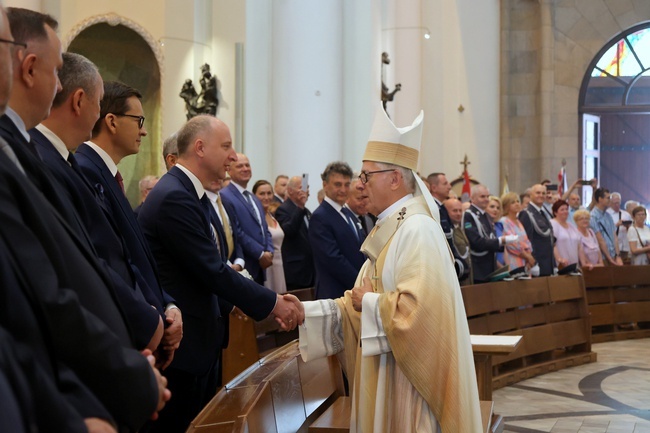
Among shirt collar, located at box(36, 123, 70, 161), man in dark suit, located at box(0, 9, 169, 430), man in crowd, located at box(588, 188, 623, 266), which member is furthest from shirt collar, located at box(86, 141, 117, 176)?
man in crowd, located at box(588, 188, 623, 266)

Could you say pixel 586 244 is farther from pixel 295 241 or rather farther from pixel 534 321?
pixel 295 241

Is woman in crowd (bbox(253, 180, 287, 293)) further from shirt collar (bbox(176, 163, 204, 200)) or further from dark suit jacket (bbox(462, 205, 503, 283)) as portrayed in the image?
shirt collar (bbox(176, 163, 204, 200))

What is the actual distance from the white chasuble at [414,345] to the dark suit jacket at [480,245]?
5.26 meters

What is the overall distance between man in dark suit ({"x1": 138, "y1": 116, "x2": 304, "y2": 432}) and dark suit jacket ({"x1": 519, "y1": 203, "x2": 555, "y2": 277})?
23.7 ft

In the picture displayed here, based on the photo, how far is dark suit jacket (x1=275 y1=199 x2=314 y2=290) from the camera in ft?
26.7

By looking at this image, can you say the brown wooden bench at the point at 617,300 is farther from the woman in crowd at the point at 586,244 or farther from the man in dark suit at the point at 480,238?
the man in dark suit at the point at 480,238

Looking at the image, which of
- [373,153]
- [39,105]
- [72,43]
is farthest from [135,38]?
[39,105]

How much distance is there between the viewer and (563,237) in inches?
448

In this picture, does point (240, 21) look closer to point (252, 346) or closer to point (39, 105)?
point (252, 346)

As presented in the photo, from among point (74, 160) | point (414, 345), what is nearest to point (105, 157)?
point (74, 160)

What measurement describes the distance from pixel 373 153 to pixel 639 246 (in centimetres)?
1030

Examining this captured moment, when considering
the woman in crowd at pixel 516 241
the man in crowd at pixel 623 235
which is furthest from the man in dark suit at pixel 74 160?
the man in crowd at pixel 623 235

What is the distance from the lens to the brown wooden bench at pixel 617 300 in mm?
11523

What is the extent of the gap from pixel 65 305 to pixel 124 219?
149 centimetres
